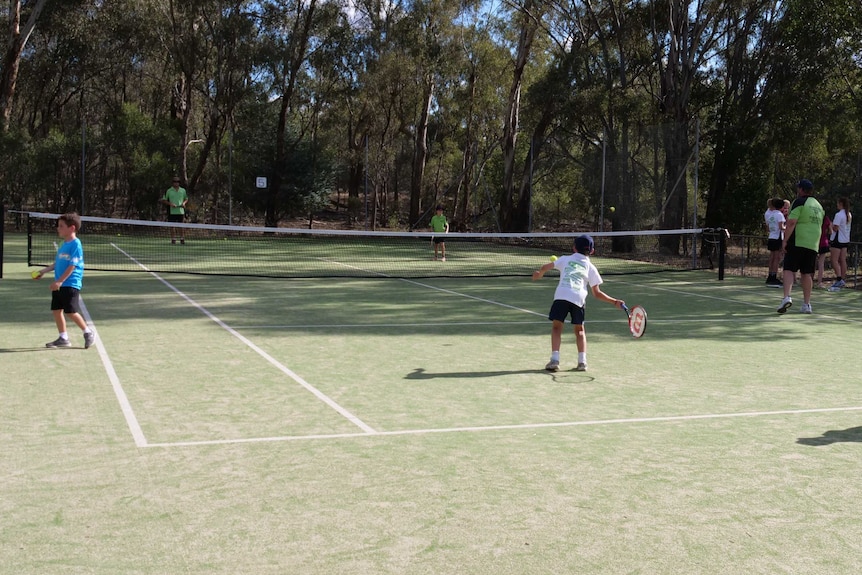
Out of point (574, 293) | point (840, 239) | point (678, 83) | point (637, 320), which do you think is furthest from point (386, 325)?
point (678, 83)

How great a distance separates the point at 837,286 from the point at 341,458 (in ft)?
47.5

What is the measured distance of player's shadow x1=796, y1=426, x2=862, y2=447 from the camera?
5.97 metres

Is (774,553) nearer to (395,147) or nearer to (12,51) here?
(12,51)

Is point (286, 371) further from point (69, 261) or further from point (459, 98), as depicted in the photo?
point (459, 98)

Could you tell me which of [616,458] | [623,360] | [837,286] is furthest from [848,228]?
[616,458]

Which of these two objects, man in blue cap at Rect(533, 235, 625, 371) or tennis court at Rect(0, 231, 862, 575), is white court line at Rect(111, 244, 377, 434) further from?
man in blue cap at Rect(533, 235, 625, 371)

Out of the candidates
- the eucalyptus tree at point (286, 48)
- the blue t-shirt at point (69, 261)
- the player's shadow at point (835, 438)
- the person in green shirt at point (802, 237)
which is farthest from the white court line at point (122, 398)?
the eucalyptus tree at point (286, 48)

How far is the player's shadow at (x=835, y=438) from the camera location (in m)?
5.97

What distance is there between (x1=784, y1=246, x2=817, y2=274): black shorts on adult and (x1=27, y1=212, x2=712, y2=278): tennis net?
3.73 meters

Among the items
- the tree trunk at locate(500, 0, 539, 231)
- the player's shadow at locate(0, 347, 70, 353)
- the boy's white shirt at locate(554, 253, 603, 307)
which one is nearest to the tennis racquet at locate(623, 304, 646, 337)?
the boy's white shirt at locate(554, 253, 603, 307)

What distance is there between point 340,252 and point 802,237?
14751 mm

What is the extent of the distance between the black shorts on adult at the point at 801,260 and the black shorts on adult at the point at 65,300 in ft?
30.9

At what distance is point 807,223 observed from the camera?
42.1 ft

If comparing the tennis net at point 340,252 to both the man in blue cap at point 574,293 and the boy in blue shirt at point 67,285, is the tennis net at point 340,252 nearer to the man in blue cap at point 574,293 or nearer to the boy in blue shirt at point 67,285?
the boy in blue shirt at point 67,285
